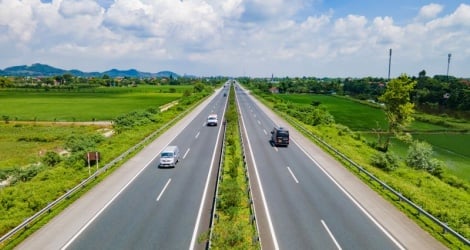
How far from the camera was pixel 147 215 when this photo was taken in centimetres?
1992

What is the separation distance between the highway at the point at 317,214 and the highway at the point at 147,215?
3.82 metres

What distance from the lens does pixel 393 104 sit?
47.5 metres

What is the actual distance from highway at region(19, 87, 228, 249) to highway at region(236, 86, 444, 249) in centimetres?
382

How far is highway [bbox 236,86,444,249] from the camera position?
16797 millimetres

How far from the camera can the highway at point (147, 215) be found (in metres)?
16.7

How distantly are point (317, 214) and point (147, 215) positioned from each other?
983cm

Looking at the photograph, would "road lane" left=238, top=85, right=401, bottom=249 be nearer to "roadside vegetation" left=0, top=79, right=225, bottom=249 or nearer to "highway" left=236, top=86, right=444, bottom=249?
"highway" left=236, top=86, right=444, bottom=249

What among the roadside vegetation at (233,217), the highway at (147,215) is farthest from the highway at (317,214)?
the highway at (147,215)

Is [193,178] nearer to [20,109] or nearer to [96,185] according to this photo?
[96,185]

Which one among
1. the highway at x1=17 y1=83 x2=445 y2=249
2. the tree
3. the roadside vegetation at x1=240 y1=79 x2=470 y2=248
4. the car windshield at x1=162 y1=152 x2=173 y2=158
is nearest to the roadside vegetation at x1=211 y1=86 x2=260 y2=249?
the highway at x1=17 y1=83 x2=445 y2=249

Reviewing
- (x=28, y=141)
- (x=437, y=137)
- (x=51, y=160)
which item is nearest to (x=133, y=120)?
(x=28, y=141)

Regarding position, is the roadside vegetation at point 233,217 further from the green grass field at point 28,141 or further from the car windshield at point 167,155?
the green grass field at point 28,141

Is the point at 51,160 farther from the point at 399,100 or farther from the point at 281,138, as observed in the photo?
the point at 399,100

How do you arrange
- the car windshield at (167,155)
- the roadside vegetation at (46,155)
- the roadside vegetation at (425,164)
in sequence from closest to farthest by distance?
the roadside vegetation at (425,164), the roadside vegetation at (46,155), the car windshield at (167,155)
